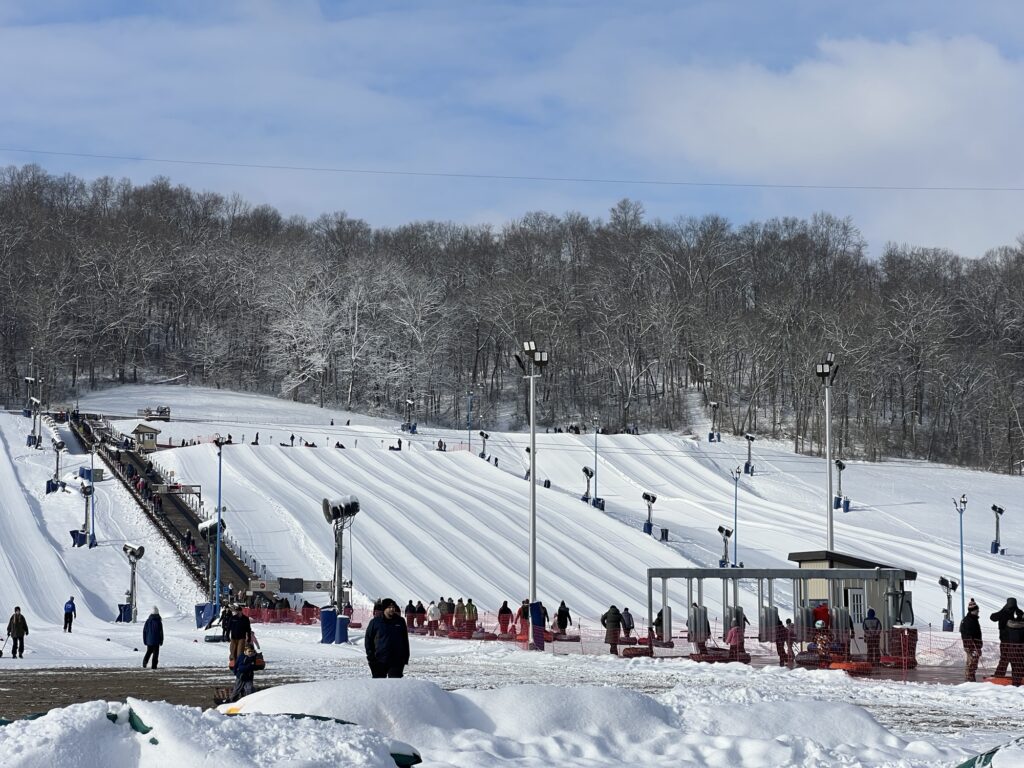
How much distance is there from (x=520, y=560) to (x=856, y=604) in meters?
23.9

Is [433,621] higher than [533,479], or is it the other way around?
[533,479]

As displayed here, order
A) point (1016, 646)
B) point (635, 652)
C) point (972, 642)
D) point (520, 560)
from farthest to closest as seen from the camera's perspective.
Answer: point (520, 560) → point (635, 652) → point (972, 642) → point (1016, 646)

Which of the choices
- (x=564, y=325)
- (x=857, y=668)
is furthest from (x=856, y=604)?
(x=564, y=325)

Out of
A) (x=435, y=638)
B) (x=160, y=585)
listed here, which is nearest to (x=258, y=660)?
(x=435, y=638)

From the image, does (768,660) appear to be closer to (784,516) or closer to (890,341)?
(784,516)

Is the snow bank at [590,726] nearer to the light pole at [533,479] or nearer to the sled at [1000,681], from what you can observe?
the sled at [1000,681]

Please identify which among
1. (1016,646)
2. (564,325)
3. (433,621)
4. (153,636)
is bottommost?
(433,621)

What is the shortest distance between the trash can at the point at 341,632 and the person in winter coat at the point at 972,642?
1296 centimetres

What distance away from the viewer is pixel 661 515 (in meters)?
60.7

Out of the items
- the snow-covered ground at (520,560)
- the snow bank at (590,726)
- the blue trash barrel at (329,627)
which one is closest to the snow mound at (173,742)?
the snow-covered ground at (520,560)

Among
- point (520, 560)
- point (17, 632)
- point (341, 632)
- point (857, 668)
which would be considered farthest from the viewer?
point (520, 560)

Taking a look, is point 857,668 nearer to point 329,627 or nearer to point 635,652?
point 635,652

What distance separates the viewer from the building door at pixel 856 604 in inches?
1032

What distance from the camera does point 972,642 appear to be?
19359 mm
